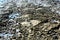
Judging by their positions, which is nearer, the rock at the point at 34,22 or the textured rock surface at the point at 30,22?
the textured rock surface at the point at 30,22

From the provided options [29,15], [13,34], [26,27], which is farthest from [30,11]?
[13,34]

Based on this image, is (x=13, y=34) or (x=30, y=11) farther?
(x=30, y=11)

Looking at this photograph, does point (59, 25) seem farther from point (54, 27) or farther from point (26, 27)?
point (26, 27)

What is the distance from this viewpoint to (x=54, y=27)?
192cm

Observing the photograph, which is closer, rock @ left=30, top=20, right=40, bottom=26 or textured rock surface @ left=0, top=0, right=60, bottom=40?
textured rock surface @ left=0, top=0, right=60, bottom=40

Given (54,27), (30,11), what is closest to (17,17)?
(30,11)

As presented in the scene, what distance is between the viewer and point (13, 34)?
1849 mm

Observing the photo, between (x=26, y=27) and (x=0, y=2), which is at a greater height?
(x=0, y=2)

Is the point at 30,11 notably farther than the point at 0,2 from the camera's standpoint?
No

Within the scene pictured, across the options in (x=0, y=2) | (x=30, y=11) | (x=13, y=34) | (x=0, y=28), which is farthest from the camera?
(x=0, y=2)

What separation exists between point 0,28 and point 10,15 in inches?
16.7

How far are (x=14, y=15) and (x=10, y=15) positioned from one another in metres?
0.07

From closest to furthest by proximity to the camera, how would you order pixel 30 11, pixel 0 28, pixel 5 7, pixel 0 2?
1. pixel 0 28
2. pixel 30 11
3. pixel 5 7
4. pixel 0 2

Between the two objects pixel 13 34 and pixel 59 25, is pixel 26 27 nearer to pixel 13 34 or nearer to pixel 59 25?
pixel 13 34
